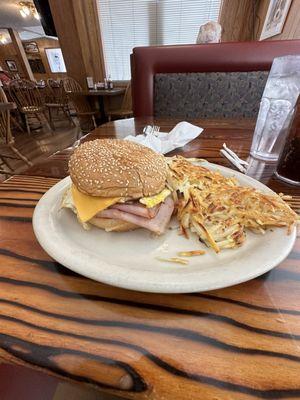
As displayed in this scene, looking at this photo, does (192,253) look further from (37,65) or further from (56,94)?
(37,65)

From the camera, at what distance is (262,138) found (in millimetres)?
1003

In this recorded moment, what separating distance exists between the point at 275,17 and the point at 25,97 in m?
5.53

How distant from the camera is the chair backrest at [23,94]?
5121 mm

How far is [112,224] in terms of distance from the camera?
0.54 metres

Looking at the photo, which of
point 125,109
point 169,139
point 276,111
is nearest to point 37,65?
point 125,109

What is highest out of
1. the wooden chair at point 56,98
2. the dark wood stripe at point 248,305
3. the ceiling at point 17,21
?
the ceiling at point 17,21

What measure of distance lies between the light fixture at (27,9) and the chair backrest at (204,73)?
7.31 m

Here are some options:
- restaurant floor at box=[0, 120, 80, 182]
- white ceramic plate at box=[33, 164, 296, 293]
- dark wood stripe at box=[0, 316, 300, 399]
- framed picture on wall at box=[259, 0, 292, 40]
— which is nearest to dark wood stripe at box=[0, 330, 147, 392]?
dark wood stripe at box=[0, 316, 300, 399]

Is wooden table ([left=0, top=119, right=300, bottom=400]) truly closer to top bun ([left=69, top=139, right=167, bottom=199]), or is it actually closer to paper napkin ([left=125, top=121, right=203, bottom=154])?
top bun ([left=69, top=139, right=167, bottom=199])

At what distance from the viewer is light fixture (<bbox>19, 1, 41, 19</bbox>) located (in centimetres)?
680

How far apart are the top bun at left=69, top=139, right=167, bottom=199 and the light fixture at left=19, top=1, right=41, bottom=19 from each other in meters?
8.90

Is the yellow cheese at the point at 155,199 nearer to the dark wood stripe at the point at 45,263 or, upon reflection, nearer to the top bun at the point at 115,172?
the top bun at the point at 115,172

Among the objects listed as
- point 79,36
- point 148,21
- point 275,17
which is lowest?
point 79,36

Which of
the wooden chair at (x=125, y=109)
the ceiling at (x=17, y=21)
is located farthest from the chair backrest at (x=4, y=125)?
the ceiling at (x=17, y=21)
